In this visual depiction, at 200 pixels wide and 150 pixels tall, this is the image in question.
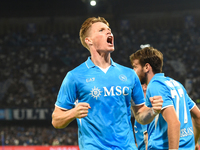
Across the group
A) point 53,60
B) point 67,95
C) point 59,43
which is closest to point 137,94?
point 67,95

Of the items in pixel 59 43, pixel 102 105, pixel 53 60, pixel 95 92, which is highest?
pixel 59 43

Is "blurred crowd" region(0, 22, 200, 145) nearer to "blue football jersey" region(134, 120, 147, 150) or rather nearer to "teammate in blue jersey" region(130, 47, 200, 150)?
"blue football jersey" region(134, 120, 147, 150)

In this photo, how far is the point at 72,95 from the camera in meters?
2.18

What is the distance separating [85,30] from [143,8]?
20.3 metres

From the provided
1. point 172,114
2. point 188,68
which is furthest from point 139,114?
point 188,68

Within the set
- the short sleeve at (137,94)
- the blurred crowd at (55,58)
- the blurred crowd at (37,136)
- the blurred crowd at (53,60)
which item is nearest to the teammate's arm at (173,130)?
the short sleeve at (137,94)

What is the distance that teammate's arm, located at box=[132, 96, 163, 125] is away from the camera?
205cm

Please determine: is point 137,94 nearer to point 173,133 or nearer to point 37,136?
point 173,133

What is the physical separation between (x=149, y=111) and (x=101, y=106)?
397mm

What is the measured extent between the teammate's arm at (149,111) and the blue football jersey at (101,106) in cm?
13

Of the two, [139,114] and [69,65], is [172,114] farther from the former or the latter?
[69,65]

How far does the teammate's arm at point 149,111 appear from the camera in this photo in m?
2.05

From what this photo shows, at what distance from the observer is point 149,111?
223 centimetres

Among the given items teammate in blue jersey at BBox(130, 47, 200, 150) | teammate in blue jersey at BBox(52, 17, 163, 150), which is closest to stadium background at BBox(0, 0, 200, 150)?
teammate in blue jersey at BBox(130, 47, 200, 150)
